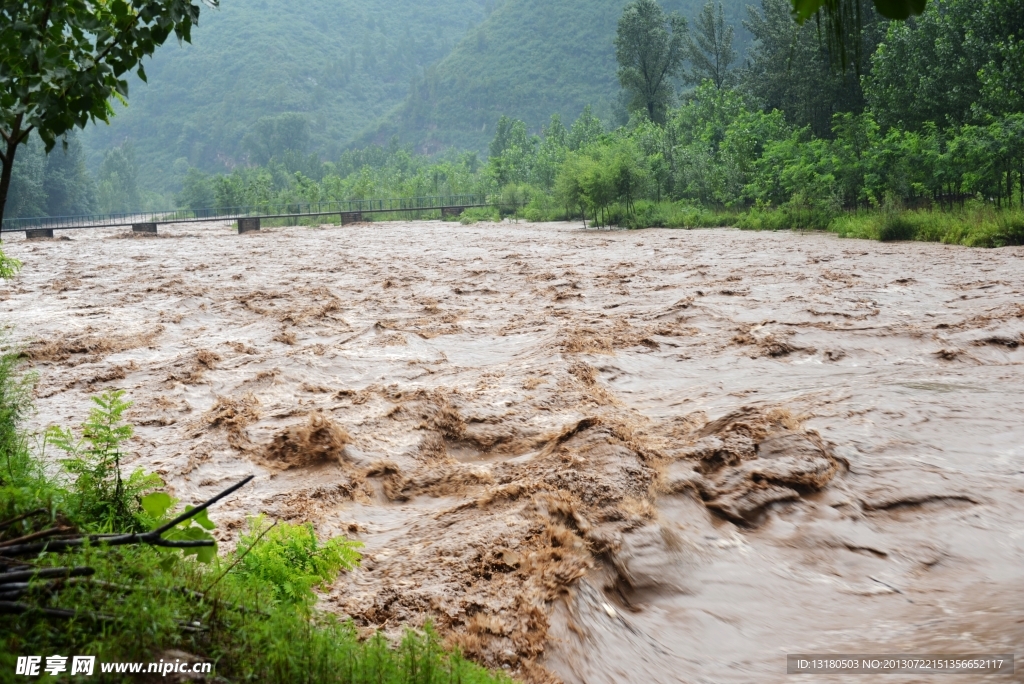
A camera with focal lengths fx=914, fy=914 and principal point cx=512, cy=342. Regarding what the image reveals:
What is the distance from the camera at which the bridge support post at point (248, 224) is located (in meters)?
56.6

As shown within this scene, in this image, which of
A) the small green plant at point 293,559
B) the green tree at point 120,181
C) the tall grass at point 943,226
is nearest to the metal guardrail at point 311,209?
the green tree at point 120,181

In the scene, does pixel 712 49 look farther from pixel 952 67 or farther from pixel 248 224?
pixel 952 67

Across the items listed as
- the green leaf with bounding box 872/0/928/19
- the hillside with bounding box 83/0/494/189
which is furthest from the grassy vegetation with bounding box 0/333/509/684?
the hillside with bounding box 83/0/494/189

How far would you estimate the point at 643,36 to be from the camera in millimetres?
62812

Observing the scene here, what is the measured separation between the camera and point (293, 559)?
17.5 ft

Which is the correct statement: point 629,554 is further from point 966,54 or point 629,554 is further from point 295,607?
point 966,54

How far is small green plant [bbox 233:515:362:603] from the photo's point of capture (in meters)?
4.84

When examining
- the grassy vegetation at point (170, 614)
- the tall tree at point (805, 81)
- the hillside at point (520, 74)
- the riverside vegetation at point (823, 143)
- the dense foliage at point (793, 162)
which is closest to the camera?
the grassy vegetation at point (170, 614)

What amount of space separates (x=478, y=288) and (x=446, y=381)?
344 inches

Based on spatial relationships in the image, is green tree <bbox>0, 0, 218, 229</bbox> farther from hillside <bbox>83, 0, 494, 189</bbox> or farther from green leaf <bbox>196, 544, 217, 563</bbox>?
hillside <bbox>83, 0, 494, 189</bbox>

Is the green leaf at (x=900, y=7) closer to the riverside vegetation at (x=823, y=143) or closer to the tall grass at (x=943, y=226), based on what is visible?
the riverside vegetation at (x=823, y=143)

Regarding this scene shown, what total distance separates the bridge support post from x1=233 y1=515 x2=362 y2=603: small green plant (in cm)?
5334

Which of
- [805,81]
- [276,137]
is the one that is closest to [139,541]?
[805,81]

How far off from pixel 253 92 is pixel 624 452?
174m
